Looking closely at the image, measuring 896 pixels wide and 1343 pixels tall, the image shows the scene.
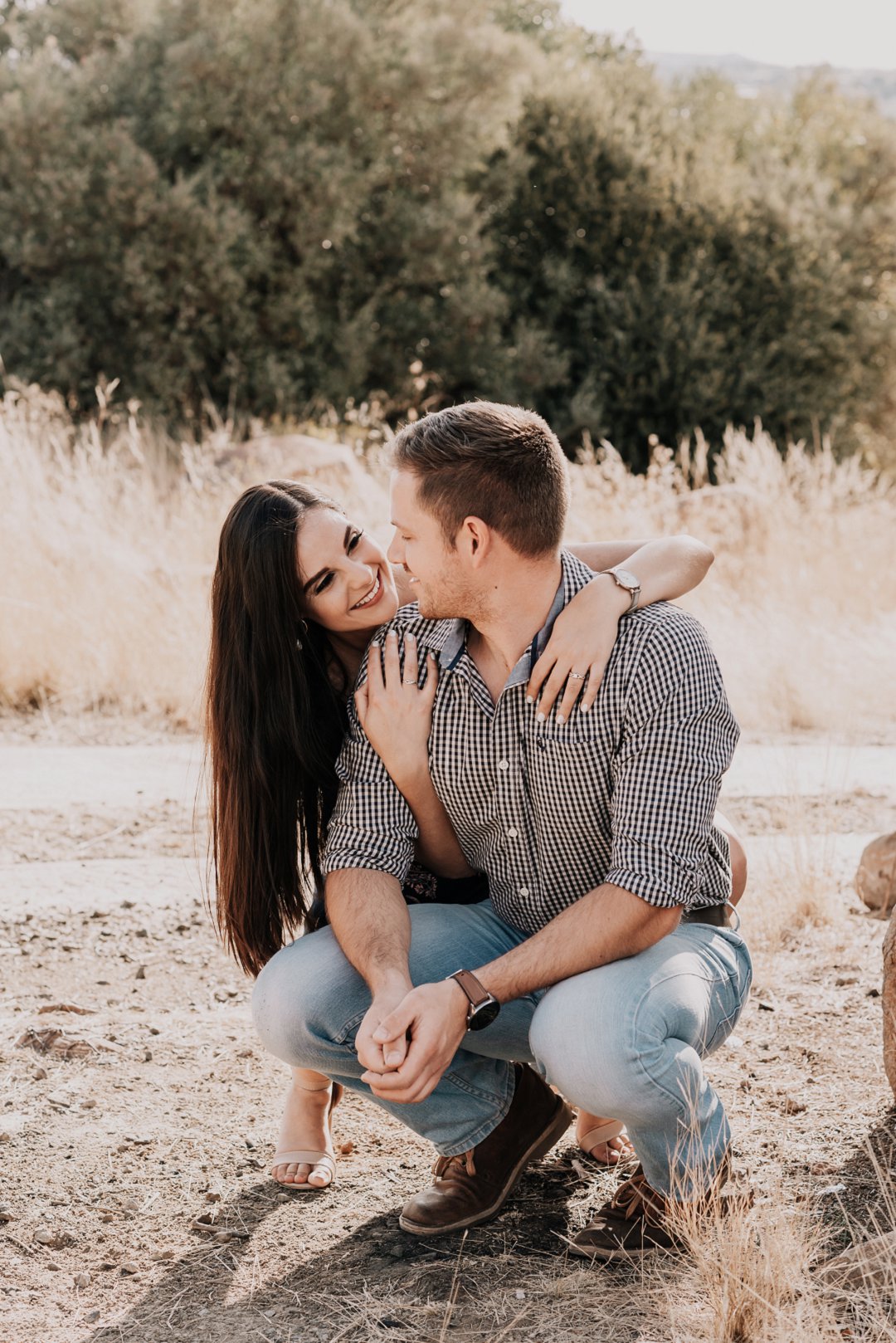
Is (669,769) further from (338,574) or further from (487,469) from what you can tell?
(338,574)

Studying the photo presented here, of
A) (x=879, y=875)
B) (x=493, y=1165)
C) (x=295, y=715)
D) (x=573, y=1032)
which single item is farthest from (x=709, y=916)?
(x=879, y=875)

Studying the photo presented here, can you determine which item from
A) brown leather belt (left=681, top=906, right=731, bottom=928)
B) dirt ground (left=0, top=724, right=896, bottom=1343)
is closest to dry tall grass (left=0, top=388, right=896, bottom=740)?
dirt ground (left=0, top=724, right=896, bottom=1343)

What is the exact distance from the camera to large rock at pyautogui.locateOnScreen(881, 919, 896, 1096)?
8.52 ft

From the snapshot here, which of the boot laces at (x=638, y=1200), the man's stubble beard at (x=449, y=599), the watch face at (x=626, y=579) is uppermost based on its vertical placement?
the watch face at (x=626, y=579)

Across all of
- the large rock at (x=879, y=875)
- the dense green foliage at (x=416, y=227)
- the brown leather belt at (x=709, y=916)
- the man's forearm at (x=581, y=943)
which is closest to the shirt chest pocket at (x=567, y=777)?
the man's forearm at (x=581, y=943)

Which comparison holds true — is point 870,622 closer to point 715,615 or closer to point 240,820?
point 715,615

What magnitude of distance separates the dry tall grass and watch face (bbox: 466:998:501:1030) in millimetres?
3272

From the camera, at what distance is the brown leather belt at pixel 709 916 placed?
255 cm

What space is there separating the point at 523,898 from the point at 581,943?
11.5 inches

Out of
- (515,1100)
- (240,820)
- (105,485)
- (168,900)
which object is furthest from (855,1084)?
(105,485)

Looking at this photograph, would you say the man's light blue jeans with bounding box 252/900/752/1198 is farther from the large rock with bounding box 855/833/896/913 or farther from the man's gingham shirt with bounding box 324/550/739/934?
the large rock with bounding box 855/833/896/913

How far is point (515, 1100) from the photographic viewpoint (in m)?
2.58

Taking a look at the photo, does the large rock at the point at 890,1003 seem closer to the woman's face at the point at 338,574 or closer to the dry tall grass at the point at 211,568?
the woman's face at the point at 338,574

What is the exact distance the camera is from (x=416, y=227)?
12656 millimetres
